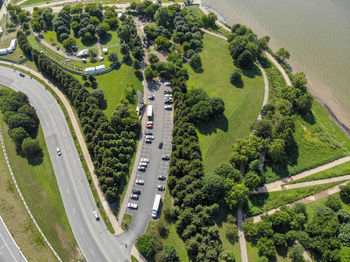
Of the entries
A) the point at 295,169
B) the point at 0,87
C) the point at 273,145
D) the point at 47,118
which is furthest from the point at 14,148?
the point at 295,169

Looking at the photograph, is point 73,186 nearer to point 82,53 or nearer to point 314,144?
point 82,53

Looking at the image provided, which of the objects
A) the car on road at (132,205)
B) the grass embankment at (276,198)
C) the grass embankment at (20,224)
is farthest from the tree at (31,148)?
the grass embankment at (276,198)

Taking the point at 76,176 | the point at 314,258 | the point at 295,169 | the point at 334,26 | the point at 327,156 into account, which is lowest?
the point at 76,176

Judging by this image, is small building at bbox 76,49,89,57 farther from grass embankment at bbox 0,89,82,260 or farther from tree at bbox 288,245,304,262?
tree at bbox 288,245,304,262

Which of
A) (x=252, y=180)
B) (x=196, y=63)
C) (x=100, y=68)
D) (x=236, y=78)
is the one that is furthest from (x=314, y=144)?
(x=100, y=68)

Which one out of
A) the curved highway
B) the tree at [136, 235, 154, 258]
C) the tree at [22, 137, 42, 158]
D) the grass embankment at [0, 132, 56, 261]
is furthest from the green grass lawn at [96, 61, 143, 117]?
the tree at [136, 235, 154, 258]

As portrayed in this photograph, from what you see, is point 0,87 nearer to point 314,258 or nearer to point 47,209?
point 47,209
